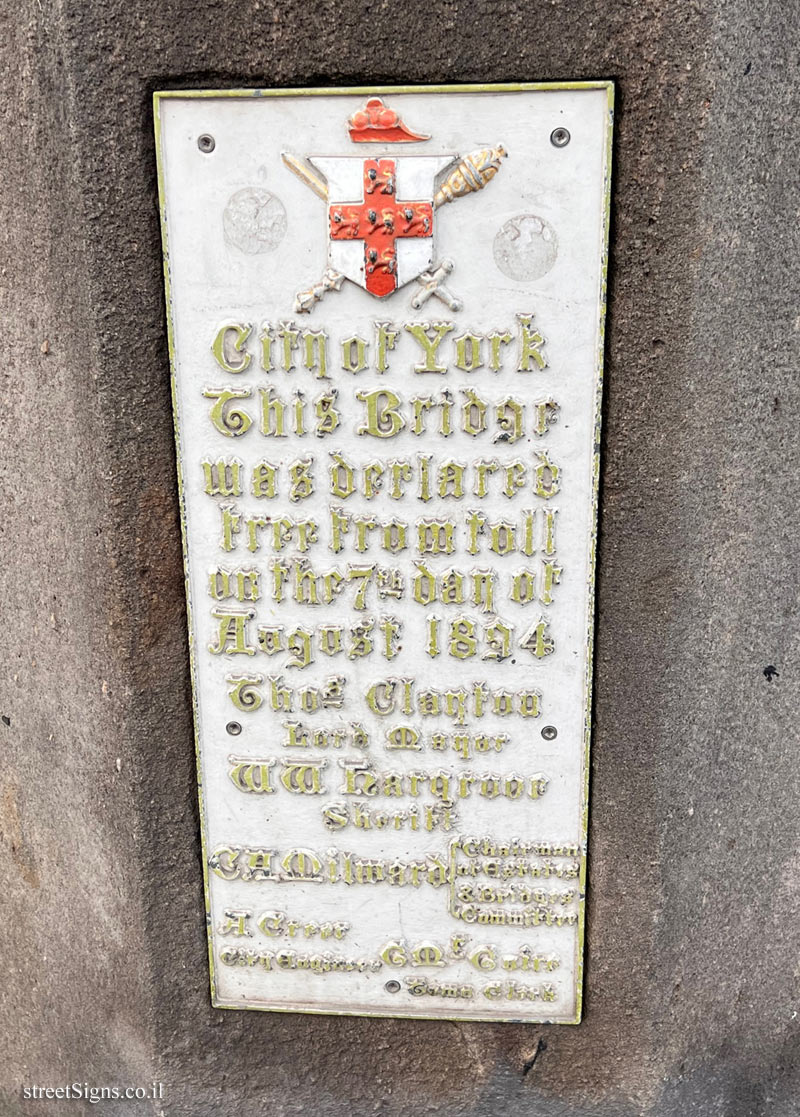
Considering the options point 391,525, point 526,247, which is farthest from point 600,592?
point 526,247

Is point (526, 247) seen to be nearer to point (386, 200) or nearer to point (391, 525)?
point (386, 200)

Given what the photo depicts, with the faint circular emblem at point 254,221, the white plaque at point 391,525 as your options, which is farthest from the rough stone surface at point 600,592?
the faint circular emblem at point 254,221

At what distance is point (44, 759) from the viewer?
2.47 meters

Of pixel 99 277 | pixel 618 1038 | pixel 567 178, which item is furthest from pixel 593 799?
pixel 99 277

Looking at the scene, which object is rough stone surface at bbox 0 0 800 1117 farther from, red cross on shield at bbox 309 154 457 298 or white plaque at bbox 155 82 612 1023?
red cross on shield at bbox 309 154 457 298

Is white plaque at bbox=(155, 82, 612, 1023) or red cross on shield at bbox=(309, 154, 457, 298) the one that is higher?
red cross on shield at bbox=(309, 154, 457, 298)

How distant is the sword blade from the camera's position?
189 centimetres

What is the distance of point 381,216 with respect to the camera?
1.89 metres

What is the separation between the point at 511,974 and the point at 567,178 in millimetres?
1978

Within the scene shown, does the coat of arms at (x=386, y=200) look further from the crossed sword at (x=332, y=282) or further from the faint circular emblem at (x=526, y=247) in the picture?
the faint circular emblem at (x=526, y=247)

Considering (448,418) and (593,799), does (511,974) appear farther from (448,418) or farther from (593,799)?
(448,418)

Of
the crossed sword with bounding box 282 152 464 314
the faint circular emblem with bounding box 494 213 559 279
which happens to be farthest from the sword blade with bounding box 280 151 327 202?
the faint circular emblem with bounding box 494 213 559 279

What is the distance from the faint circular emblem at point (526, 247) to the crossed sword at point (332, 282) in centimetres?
11

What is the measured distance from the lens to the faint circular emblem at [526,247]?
1895 mm
